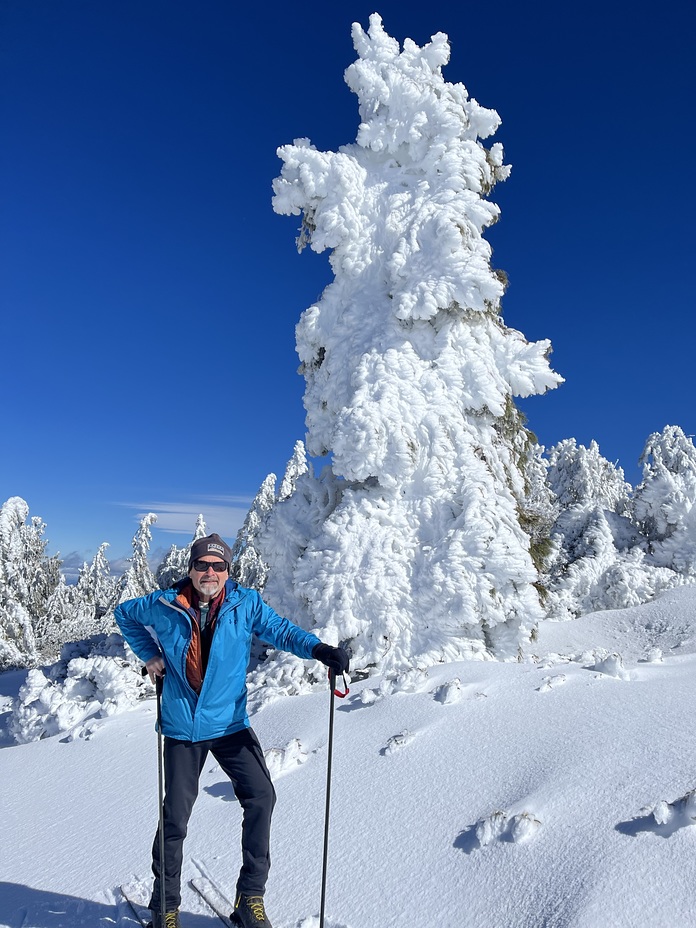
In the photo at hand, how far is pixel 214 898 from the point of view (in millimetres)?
3447

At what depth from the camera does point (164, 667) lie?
3.36 m

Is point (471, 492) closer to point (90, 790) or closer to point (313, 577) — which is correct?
point (313, 577)

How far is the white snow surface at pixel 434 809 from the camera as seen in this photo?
2945 mm

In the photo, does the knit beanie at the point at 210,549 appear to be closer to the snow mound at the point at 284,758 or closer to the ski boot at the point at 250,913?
the ski boot at the point at 250,913

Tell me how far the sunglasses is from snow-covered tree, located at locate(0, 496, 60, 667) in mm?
20376

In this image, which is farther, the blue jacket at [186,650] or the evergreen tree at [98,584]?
the evergreen tree at [98,584]

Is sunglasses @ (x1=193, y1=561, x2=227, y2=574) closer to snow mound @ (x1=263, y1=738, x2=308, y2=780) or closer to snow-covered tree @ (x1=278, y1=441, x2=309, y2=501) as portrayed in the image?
snow mound @ (x1=263, y1=738, x2=308, y2=780)

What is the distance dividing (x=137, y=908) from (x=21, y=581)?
21.7m

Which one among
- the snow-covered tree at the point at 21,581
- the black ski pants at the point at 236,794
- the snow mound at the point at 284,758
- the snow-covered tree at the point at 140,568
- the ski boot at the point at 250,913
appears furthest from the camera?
the snow-covered tree at the point at 140,568

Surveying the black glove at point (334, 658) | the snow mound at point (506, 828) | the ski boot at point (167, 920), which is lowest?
the ski boot at point (167, 920)

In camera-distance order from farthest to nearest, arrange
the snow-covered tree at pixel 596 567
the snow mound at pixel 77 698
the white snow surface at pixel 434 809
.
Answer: the snow-covered tree at pixel 596 567, the snow mound at pixel 77 698, the white snow surface at pixel 434 809

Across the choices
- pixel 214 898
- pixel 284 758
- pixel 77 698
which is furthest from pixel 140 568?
pixel 214 898

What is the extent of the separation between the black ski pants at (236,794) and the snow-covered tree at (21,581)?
20049 mm

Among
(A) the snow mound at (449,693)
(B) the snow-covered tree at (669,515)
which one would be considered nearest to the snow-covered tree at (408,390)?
(A) the snow mound at (449,693)
